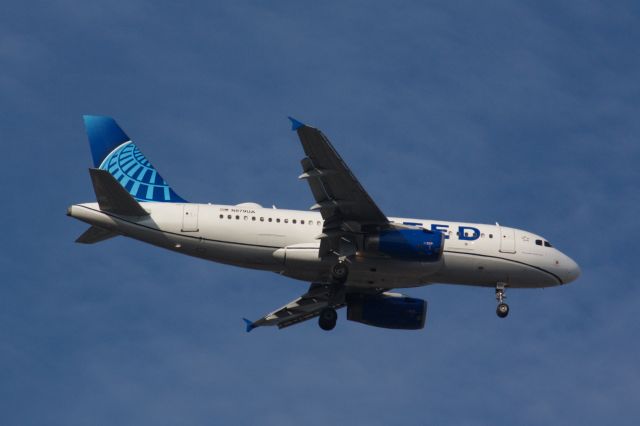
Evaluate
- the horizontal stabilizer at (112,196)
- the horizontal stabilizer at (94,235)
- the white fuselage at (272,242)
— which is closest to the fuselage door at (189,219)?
the white fuselage at (272,242)

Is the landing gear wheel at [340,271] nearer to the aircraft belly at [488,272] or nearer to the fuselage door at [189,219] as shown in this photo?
the aircraft belly at [488,272]

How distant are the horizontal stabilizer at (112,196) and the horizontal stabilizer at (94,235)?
1.20 m

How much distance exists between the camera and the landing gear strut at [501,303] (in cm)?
5594

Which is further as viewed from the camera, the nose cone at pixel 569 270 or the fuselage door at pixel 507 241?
the nose cone at pixel 569 270

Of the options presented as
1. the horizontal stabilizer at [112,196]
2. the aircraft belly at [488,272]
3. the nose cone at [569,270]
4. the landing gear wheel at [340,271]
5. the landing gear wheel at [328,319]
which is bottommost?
the landing gear wheel at [328,319]

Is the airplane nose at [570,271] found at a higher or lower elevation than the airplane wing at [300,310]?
higher

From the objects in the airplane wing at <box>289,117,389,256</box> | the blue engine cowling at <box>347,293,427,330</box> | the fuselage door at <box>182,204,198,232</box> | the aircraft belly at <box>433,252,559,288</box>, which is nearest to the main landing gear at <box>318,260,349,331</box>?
the airplane wing at <box>289,117,389,256</box>

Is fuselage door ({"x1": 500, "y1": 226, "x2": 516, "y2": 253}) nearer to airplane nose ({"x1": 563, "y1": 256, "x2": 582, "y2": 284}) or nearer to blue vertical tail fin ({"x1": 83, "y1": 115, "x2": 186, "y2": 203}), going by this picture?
airplane nose ({"x1": 563, "y1": 256, "x2": 582, "y2": 284})

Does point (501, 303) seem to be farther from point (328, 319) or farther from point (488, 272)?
point (328, 319)

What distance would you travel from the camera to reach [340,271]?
174ft

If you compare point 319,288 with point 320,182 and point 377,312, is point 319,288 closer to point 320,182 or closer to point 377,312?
point 377,312

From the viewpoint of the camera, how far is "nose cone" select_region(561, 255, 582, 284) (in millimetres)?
56969

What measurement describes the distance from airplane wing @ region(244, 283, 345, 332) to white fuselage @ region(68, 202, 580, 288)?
4.28m

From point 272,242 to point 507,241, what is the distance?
1002cm
